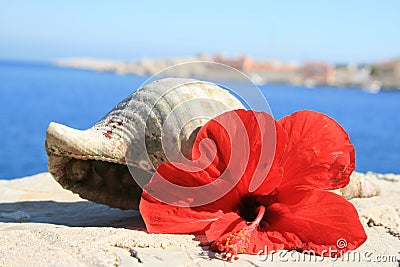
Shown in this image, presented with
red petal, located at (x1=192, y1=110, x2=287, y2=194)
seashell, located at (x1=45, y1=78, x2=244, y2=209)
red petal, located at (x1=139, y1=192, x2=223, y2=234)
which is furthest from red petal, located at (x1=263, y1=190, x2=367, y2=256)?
seashell, located at (x1=45, y1=78, x2=244, y2=209)

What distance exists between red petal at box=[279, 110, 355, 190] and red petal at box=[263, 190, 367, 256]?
2.5 inches

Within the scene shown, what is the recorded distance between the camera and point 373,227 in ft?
8.29

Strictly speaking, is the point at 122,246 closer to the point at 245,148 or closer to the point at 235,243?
the point at 235,243

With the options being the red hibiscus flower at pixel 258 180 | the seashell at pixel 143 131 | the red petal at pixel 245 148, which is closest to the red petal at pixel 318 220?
the red hibiscus flower at pixel 258 180

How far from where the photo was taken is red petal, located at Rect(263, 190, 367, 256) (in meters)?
1.98

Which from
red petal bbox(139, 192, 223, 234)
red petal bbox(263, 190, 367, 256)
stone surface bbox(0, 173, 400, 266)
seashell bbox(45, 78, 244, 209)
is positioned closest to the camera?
stone surface bbox(0, 173, 400, 266)

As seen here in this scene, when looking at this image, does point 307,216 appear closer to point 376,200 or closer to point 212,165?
point 212,165

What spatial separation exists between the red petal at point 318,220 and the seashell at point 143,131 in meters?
0.50

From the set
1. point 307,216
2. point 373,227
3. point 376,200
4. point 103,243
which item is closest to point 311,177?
point 307,216

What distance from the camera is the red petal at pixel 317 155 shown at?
2100mm

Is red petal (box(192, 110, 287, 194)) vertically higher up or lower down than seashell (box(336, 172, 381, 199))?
higher up

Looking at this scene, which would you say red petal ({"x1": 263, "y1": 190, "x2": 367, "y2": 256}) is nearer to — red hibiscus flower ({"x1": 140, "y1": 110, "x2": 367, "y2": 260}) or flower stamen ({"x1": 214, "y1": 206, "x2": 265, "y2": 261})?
red hibiscus flower ({"x1": 140, "y1": 110, "x2": 367, "y2": 260})

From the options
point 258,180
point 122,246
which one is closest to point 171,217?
point 122,246

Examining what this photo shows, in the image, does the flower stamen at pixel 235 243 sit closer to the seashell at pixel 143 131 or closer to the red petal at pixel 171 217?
the red petal at pixel 171 217
